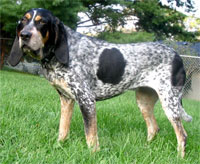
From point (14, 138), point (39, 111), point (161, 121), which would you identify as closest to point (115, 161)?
point (14, 138)

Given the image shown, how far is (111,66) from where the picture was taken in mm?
3428

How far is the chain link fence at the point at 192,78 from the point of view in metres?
13.0

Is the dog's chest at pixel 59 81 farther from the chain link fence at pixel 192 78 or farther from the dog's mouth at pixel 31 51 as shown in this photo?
the chain link fence at pixel 192 78

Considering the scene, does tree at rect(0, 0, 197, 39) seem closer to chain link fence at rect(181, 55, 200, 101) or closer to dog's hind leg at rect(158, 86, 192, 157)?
chain link fence at rect(181, 55, 200, 101)

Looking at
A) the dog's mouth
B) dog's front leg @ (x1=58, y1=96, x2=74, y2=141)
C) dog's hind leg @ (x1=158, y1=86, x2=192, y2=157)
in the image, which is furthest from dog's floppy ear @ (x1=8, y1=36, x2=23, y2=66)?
dog's hind leg @ (x1=158, y1=86, x2=192, y2=157)

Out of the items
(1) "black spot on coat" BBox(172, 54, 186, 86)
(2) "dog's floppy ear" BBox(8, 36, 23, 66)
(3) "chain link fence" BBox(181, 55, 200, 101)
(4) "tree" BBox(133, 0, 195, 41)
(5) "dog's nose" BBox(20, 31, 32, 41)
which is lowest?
(3) "chain link fence" BBox(181, 55, 200, 101)

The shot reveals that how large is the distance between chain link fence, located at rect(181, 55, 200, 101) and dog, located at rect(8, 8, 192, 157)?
31.3ft

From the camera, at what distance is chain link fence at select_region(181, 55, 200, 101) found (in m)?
13.0

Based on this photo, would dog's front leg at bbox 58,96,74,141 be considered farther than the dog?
Yes

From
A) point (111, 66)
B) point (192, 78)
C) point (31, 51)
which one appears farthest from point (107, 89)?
point (192, 78)

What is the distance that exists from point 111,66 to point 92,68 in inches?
10.9

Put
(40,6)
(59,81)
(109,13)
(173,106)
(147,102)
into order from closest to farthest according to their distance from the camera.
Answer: (59,81) → (173,106) → (147,102) → (40,6) → (109,13)

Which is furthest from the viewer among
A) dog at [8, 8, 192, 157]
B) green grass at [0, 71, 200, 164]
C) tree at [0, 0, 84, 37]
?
tree at [0, 0, 84, 37]

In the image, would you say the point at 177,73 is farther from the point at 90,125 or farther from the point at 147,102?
the point at 90,125
